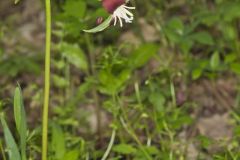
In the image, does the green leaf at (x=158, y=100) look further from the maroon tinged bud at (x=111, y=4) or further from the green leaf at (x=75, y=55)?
the maroon tinged bud at (x=111, y=4)

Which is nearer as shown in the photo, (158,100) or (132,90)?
(158,100)

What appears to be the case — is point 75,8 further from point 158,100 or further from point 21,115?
point 21,115

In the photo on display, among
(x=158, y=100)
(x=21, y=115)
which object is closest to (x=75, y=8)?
(x=158, y=100)

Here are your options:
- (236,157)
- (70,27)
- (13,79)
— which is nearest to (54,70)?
(13,79)

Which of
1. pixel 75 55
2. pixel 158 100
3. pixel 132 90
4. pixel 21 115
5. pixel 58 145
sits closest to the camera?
pixel 21 115

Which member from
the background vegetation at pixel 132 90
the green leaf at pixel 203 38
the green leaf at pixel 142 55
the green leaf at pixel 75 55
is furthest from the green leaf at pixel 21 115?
the green leaf at pixel 203 38

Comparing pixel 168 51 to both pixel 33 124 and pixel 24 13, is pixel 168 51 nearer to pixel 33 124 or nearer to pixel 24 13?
pixel 33 124

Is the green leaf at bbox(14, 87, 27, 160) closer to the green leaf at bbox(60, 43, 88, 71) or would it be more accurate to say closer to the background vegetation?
the background vegetation
